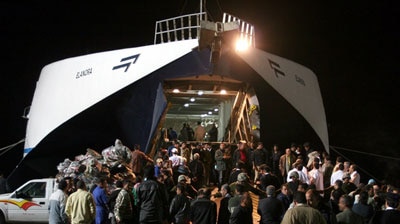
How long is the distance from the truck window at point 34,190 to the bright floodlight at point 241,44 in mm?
6962

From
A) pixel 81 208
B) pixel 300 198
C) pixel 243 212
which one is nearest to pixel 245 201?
pixel 243 212

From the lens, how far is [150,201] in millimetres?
7422

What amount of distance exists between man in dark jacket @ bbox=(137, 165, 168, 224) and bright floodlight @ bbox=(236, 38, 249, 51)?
6.61m

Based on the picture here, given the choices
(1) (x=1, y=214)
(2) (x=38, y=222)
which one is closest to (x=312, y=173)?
(2) (x=38, y=222)

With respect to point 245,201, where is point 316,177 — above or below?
below

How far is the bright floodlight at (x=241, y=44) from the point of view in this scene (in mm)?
13120

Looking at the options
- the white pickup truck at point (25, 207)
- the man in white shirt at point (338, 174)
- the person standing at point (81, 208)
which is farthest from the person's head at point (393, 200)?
the white pickup truck at point (25, 207)

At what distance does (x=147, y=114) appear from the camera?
15336mm

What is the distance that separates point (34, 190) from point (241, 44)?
294 inches

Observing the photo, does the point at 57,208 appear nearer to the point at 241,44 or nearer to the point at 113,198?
the point at 113,198

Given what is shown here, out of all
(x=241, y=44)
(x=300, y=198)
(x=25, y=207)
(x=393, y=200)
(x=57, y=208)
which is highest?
(x=241, y=44)

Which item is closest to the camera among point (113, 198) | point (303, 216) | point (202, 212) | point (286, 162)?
point (303, 216)

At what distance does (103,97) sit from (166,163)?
11.2 feet

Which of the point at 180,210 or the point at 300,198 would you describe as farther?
the point at 180,210
